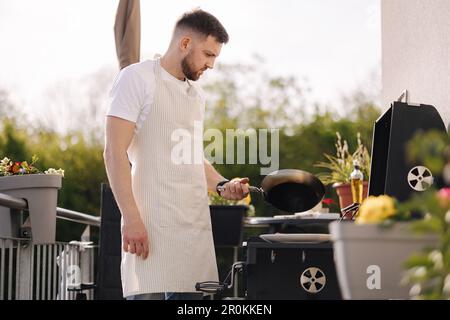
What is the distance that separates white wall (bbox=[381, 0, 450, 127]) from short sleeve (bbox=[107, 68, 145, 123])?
3.16ft

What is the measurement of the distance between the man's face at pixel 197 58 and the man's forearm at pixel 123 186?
406mm

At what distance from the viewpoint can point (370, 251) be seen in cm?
133

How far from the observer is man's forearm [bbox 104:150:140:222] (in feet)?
8.04

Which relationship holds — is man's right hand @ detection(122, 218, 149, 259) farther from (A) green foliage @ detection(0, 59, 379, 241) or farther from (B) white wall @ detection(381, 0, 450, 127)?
(A) green foliage @ detection(0, 59, 379, 241)

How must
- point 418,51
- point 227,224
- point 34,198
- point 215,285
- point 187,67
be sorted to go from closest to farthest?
1. point 215,285
2. point 187,67
3. point 418,51
4. point 34,198
5. point 227,224

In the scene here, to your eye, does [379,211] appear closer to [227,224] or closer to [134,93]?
[134,93]

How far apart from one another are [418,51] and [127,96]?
1184 mm

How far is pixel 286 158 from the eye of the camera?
7793mm

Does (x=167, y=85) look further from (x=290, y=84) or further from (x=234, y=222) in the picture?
(x=290, y=84)

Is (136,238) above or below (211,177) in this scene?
below

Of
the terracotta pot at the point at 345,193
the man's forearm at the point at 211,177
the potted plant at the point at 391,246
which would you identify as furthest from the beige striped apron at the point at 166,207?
the terracotta pot at the point at 345,193

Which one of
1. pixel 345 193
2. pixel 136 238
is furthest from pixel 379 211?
pixel 345 193

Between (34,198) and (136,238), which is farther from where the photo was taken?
(34,198)
